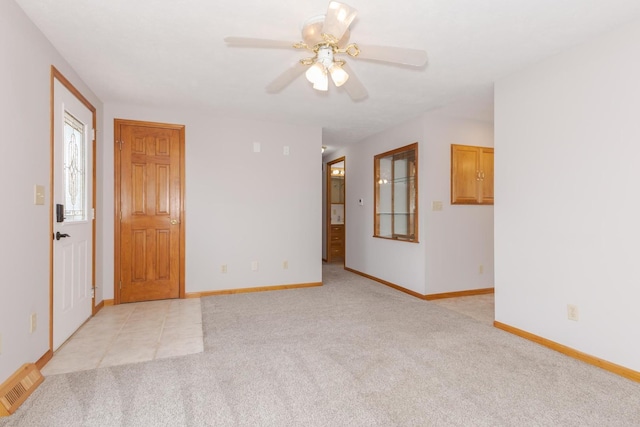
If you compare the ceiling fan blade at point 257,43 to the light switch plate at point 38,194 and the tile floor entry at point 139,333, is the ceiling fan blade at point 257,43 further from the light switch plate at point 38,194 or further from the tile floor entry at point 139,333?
the tile floor entry at point 139,333

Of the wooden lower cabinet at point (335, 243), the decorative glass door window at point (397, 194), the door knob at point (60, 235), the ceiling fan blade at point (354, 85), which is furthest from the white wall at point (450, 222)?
the door knob at point (60, 235)

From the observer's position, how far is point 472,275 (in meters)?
4.54

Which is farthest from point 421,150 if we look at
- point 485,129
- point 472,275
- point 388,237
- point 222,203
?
point 222,203

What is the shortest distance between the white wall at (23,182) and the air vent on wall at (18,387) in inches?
1.8

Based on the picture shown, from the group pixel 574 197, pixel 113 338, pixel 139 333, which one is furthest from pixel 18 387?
pixel 574 197

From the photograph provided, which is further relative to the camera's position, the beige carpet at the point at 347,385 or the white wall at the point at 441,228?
the white wall at the point at 441,228

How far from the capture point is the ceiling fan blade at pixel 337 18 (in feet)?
5.37

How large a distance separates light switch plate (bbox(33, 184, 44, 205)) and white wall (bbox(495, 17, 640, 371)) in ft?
12.0

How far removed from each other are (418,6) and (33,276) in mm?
2987

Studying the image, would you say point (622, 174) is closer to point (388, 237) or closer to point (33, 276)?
point (388, 237)

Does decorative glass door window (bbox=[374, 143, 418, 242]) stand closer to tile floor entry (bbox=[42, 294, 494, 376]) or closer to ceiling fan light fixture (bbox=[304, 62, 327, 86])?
tile floor entry (bbox=[42, 294, 494, 376])

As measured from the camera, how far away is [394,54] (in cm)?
201

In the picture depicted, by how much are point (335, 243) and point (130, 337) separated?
16.2ft

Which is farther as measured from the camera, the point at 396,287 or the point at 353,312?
the point at 396,287
